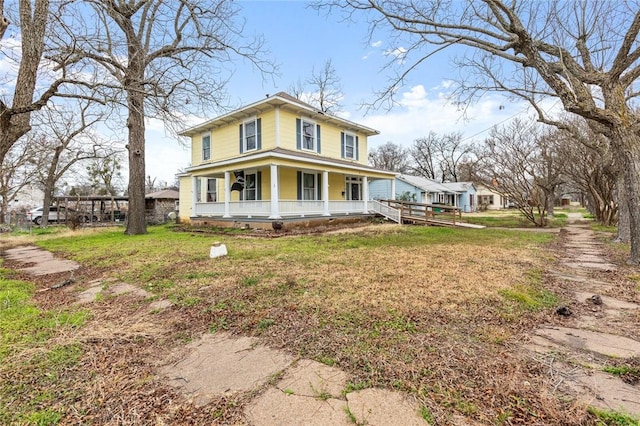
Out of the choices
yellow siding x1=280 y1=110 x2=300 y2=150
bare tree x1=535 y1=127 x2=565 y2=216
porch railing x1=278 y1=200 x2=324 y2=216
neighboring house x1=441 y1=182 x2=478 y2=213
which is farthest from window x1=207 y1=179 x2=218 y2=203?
neighboring house x1=441 y1=182 x2=478 y2=213

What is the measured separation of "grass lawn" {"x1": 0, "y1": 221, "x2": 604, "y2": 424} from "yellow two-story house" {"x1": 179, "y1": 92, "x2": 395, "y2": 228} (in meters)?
7.58

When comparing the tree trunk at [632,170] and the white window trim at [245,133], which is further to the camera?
the white window trim at [245,133]

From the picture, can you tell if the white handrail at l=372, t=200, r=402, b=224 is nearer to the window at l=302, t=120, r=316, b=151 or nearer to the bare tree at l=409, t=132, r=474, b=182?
the window at l=302, t=120, r=316, b=151

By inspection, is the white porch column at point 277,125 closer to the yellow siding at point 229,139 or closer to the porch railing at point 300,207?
the yellow siding at point 229,139

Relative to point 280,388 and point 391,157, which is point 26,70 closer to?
point 280,388

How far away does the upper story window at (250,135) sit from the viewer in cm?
1502

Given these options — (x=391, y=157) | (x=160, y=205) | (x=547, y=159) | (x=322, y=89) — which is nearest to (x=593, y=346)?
(x=547, y=159)

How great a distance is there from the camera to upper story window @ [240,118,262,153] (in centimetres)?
1502

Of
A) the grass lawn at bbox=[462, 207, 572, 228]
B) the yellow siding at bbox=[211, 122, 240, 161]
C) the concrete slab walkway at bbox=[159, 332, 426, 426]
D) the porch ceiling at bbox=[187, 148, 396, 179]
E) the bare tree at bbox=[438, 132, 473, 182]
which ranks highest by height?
the bare tree at bbox=[438, 132, 473, 182]

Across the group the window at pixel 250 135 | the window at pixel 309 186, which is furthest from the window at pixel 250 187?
the window at pixel 309 186

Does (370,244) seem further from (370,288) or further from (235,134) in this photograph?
(235,134)

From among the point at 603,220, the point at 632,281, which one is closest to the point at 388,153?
the point at 603,220

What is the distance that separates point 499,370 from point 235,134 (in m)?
16.1

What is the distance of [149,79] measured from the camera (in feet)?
20.5
